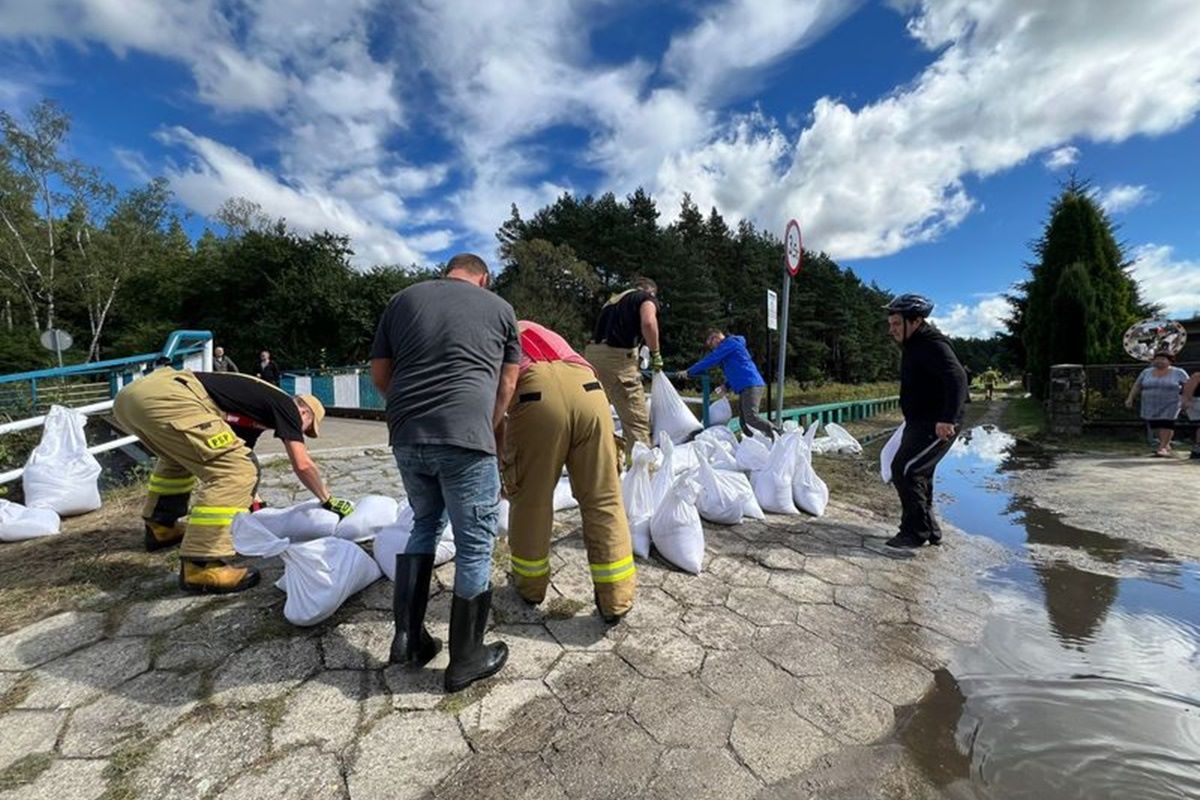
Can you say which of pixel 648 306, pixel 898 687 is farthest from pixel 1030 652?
pixel 648 306

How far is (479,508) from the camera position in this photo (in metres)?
1.96

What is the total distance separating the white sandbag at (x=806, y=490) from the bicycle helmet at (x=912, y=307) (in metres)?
1.20

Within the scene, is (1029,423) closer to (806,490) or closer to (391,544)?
(806,490)

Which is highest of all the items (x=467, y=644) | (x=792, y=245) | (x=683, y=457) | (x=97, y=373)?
(x=792, y=245)

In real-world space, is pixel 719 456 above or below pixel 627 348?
below

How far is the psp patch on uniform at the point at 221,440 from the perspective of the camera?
260 cm

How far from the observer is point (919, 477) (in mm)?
3518

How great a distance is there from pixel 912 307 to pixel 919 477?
114 cm

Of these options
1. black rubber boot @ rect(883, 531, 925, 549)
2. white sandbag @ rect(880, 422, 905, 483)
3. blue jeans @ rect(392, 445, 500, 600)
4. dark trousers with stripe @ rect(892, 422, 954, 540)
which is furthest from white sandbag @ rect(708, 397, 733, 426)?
blue jeans @ rect(392, 445, 500, 600)

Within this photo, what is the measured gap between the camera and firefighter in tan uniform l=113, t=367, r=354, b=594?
2.50m

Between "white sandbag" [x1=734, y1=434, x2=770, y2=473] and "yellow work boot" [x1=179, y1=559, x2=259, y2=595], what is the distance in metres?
3.51

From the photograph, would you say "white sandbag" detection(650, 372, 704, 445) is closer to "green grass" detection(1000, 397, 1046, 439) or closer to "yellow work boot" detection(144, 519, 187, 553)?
"yellow work boot" detection(144, 519, 187, 553)

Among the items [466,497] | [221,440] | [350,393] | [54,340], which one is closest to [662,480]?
[466,497]

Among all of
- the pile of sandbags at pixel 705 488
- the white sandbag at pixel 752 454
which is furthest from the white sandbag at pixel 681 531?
the white sandbag at pixel 752 454
